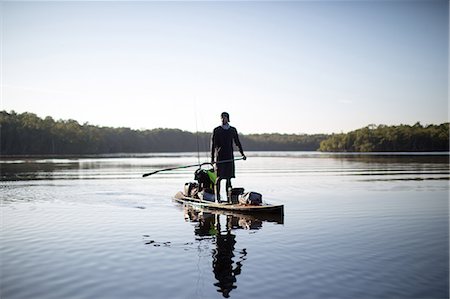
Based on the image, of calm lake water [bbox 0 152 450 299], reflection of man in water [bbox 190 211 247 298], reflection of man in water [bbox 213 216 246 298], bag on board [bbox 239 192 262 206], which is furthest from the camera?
bag on board [bbox 239 192 262 206]

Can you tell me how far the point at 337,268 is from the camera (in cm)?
704

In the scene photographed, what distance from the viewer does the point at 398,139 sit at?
13875cm

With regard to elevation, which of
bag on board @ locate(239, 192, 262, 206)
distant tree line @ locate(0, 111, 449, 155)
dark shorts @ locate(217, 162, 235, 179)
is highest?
distant tree line @ locate(0, 111, 449, 155)

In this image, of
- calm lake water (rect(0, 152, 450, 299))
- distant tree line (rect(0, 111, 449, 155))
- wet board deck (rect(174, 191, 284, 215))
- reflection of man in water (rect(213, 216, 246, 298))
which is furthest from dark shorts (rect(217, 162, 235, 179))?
distant tree line (rect(0, 111, 449, 155))

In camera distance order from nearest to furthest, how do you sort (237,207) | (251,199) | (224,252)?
(224,252) < (251,199) < (237,207)

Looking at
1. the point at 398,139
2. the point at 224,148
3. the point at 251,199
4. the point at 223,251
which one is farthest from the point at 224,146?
the point at 398,139

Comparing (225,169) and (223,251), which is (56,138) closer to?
(225,169)

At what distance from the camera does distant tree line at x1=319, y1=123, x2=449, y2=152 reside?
13400 cm

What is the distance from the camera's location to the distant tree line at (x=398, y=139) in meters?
134

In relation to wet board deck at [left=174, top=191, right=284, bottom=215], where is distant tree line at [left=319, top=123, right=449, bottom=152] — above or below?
above

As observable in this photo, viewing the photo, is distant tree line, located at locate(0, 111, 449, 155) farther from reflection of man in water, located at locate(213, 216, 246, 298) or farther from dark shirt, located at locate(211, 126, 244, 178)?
reflection of man in water, located at locate(213, 216, 246, 298)

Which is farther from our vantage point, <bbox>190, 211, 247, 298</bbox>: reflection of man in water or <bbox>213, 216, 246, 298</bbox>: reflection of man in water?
<bbox>190, 211, 247, 298</bbox>: reflection of man in water

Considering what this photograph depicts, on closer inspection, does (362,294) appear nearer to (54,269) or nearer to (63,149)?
(54,269)

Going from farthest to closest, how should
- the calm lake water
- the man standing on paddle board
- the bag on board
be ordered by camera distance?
the man standing on paddle board → the bag on board → the calm lake water
